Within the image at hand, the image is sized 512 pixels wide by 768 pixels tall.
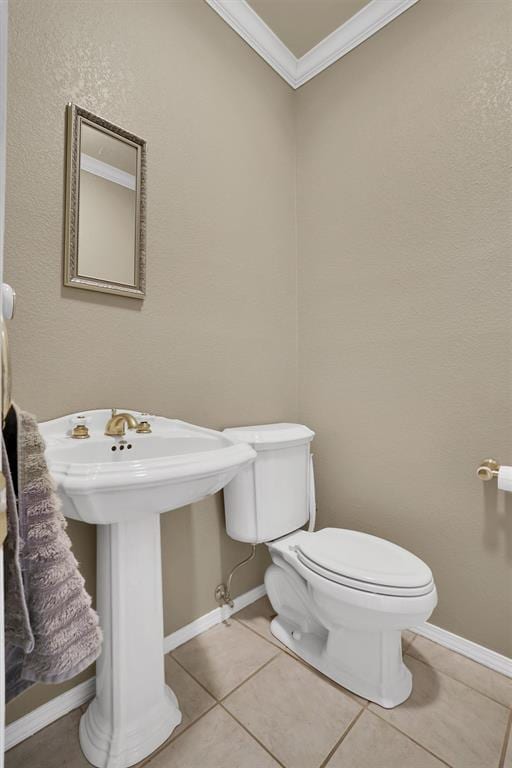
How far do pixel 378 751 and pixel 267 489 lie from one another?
2.64 ft

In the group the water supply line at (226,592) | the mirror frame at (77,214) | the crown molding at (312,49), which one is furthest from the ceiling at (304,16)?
the water supply line at (226,592)

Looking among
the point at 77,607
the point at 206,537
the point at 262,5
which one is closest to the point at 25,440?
the point at 77,607

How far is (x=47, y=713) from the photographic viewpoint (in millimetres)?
1113

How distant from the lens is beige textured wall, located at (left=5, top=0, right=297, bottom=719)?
1.11 m

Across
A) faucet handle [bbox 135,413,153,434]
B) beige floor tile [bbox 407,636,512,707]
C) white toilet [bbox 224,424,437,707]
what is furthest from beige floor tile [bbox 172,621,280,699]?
faucet handle [bbox 135,413,153,434]

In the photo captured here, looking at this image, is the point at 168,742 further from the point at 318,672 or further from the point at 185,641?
the point at 318,672

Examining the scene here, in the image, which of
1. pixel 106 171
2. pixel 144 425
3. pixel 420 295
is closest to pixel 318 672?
pixel 144 425

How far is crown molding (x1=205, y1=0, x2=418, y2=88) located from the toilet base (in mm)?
2433

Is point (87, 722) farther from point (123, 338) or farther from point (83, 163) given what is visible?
point (83, 163)

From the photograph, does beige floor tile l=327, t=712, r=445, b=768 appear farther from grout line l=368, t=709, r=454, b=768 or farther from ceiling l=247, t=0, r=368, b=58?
ceiling l=247, t=0, r=368, b=58

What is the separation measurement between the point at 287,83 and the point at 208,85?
1.98ft

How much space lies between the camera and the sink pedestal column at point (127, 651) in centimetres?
101

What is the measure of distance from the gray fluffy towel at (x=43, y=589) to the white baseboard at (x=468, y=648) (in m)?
1.45

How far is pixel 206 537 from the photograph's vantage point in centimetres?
156
